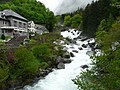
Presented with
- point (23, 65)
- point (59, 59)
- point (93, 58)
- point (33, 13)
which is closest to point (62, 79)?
point (23, 65)

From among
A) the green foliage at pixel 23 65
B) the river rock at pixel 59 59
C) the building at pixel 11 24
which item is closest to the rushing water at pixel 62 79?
the river rock at pixel 59 59

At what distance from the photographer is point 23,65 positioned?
30.8m

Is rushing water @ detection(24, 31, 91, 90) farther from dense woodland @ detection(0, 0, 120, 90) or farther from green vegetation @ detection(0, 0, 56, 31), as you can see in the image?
green vegetation @ detection(0, 0, 56, 31)

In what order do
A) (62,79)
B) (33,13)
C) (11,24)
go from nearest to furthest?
(62,79) → (11,24) → (33,13)

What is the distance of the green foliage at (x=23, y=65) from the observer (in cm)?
3073

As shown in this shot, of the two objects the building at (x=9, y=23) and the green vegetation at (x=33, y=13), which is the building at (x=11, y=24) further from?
the green vegetation at (x=33, y=13)

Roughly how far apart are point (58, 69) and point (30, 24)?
39930 mm

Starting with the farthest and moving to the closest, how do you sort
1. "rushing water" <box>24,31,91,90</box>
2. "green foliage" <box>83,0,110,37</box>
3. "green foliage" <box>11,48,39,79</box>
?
"green foliage" <box>83,0,110,37</box> < "green foliage" <box>11,48,39,79</box> < "rushing water" <box>24,31,91,90</box>

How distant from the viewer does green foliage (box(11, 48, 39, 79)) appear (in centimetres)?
3073

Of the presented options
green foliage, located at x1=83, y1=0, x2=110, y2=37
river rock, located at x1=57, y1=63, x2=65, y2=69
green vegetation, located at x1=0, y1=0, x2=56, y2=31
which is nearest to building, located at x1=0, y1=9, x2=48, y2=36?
green vegetation, located at x1=0, y1=0, x2=56, y2=31

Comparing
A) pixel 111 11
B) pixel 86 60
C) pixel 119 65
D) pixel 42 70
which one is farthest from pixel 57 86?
pixel 111 11

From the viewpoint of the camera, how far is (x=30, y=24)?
253 feet

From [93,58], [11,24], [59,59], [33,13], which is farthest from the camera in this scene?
[33,13]

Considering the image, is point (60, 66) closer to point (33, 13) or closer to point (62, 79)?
point (62, 79)
